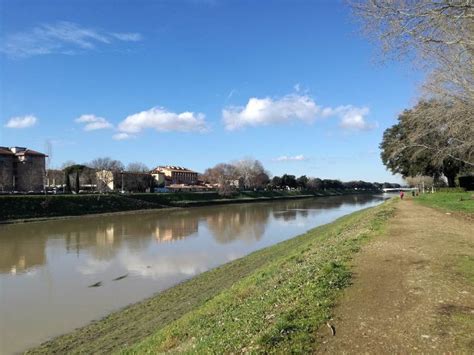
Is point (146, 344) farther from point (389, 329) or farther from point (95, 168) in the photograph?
point (95, 168)

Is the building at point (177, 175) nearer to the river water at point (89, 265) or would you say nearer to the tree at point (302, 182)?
the tree at point (302, 182)

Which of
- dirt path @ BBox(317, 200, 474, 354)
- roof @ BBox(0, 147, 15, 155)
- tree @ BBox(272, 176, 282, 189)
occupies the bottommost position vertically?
dirt path @ BBox(317, 200, 474, 354)

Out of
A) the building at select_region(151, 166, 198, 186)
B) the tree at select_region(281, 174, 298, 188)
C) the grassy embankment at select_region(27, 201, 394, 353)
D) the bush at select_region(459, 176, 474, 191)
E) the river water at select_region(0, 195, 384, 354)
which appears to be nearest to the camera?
the grassy embankment at select_region(27, 201, 394, 353)

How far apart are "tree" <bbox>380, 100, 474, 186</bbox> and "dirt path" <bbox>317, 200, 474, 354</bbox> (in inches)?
359

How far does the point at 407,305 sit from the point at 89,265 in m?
A: 18.7

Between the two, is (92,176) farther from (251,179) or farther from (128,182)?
(251,179)

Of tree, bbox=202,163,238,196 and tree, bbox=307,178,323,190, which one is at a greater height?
tree, bbox=202,163,238,196

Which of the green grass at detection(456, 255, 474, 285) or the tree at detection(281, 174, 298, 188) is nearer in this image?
the green grass at detection(456, 255, 474, 285)

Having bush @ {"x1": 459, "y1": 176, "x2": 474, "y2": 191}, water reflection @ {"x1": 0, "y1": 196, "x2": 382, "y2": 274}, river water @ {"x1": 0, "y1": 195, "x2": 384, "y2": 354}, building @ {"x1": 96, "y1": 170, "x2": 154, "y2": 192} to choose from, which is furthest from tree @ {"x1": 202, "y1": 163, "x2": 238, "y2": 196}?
river water @ {"x1": 0, "y1": 195, "x2": 384, "y2": 354}

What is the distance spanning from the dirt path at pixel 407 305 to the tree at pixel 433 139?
912 cm

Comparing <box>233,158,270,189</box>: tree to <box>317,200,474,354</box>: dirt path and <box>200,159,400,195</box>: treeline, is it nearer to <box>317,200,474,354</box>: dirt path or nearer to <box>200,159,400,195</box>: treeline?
<box>200,159,400,195</box>: treeline

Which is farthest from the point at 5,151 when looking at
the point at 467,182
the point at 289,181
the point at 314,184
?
the point at 314,184

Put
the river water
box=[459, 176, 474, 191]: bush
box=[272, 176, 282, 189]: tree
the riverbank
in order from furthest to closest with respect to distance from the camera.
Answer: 1. box=[272, 176, 282, 189]: tree
2. box=[459, 176, 474, 191]: bush
3. the riverbank
4. the river water

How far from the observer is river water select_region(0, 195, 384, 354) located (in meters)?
13.1
